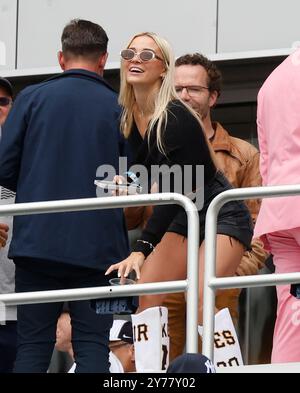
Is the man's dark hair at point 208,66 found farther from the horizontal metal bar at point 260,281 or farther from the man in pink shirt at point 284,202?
the horizontal metal bar at point 260,281

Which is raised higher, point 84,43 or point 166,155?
point 84,43

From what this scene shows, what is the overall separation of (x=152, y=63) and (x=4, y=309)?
150cm

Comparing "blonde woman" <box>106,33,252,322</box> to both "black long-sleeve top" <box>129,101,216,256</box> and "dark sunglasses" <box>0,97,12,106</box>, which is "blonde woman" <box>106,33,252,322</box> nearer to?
"black long-sleeve top" <box>129,101,216,256</box>

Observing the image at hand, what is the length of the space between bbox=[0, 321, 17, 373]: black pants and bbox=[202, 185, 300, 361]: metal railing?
1448 millimetres

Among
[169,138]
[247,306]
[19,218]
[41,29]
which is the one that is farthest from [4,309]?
[41,29]

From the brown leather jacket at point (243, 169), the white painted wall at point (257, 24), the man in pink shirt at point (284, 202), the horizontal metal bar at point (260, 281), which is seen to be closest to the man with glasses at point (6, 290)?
the brown leather jacket at point (243, 169)

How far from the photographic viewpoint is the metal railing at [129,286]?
7812 mm

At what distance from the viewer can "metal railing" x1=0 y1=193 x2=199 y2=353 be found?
7812 millimetres

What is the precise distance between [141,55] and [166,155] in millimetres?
640

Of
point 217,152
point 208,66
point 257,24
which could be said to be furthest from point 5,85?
point 257,24

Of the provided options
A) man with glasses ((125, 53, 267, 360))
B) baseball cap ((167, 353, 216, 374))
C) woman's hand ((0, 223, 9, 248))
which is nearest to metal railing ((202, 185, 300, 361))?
baseball cap ((167, 353, 216, 374))

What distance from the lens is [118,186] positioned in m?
8.33

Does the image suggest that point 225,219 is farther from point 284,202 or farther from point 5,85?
point 5,85

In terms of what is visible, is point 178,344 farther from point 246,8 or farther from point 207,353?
Result: point 246,8
